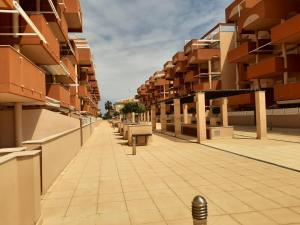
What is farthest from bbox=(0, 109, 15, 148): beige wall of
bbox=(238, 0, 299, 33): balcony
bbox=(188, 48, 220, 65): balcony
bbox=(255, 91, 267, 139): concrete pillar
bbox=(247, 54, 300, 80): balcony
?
bbox=(188, 48, 220, 65): balcony

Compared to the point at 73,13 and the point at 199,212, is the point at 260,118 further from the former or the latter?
the point at 199,212

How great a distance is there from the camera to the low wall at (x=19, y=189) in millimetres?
4516

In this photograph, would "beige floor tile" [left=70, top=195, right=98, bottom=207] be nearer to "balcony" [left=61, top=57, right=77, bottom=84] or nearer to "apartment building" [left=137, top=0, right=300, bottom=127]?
"balcony" [left=61, top=57, right=77, bottom=84]

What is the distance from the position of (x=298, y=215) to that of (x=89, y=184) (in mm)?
5850

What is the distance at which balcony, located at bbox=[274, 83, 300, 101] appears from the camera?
27.0m

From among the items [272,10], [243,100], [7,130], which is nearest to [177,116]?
[243,100]

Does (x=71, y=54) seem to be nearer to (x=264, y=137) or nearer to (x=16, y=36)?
(x=16, y=36)

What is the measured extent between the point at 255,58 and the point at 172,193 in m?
34.1

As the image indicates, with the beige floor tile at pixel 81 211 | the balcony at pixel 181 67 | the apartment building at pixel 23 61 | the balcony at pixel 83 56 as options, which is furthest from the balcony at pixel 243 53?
→ the beige floor tile at pixel 81 211

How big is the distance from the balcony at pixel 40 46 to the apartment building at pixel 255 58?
13019mm

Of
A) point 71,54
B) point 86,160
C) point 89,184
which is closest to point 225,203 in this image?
point 89,184

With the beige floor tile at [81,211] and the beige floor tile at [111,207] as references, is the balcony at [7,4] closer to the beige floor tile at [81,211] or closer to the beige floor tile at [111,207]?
the beige floor tile at [81,211]

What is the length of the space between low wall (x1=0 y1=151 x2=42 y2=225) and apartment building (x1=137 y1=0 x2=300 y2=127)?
21.6 m

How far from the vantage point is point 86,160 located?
14773mm
